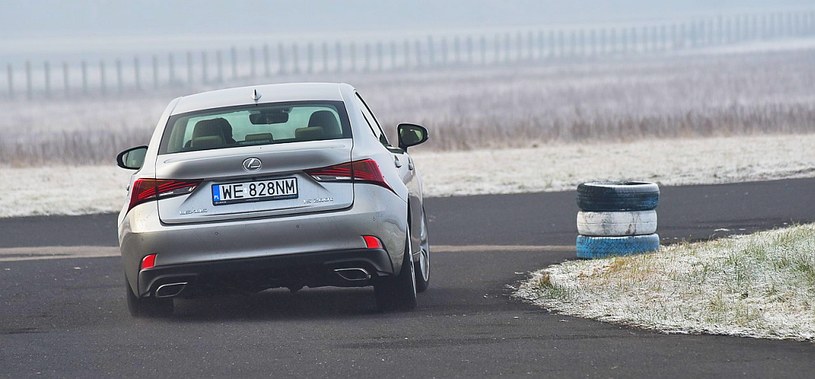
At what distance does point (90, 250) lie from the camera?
16938 millimetres

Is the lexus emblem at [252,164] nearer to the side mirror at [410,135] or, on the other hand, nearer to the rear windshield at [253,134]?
the rear windshield at [253,134]

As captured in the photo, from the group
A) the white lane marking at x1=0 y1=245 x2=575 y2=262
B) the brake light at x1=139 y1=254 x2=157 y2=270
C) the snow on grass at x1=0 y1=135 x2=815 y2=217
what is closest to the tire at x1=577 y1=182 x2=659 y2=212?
the white lane marking at x1=0 y1=245 x2=575 y2=262

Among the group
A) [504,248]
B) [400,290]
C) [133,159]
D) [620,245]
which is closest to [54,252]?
[504,248]

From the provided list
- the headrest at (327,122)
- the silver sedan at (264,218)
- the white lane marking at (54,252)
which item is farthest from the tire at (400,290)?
the white lane marking at (54,252)

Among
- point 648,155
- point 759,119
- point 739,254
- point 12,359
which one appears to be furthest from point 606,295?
point 759,119

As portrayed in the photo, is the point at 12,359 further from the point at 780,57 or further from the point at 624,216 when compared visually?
the point at 780,57

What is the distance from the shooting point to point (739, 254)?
12.3 metres

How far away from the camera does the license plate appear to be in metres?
10.1

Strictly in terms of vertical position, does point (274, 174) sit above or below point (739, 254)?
above

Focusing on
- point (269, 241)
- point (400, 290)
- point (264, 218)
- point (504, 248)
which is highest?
point (264, 218)

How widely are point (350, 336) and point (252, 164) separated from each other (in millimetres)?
1270

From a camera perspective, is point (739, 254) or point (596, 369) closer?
point (596, 369)

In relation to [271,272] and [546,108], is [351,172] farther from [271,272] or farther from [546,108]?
[546,108]

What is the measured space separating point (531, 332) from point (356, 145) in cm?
171
